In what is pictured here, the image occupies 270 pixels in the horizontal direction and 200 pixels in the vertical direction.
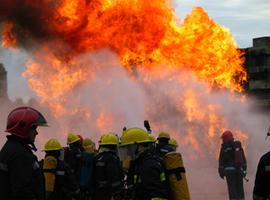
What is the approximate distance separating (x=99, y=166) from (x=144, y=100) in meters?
14.3

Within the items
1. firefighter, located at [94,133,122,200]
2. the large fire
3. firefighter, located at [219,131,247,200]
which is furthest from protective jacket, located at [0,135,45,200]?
the large fire

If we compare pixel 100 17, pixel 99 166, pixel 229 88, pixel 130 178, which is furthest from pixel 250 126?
pixel 130 178

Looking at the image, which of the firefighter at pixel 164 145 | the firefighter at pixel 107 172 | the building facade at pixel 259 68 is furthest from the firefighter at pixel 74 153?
the building facade at pixel 259 68

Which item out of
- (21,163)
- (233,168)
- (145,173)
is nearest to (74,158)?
(233,168)

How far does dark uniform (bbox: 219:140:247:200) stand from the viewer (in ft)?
51.9

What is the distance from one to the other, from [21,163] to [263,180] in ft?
7.50

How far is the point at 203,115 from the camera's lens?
2412cm

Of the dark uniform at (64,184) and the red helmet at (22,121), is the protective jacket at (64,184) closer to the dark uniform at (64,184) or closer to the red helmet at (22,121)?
the dark uniform at (64,184)

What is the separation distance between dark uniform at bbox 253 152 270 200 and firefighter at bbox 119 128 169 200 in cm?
93

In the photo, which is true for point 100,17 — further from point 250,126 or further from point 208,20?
point 250,126

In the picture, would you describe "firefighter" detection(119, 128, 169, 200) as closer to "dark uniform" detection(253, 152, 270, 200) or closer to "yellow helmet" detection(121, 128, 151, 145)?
"yellow helmet" detection(121, 128, 151, 145)

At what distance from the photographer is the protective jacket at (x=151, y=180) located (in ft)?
20.2

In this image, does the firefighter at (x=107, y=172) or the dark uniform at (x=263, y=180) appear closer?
the dark uniform at (x=263, y=180)

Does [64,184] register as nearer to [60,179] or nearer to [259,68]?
[60,179]
